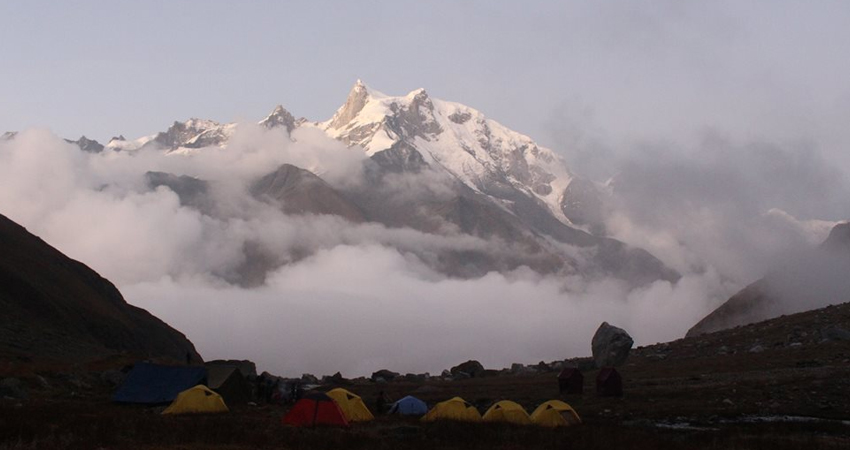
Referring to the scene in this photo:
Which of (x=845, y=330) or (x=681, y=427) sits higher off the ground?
(x=845, y=330)

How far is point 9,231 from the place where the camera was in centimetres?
14175

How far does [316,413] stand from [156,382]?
2123 cm

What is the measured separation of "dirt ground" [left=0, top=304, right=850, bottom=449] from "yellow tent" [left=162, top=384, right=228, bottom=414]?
1.45 m

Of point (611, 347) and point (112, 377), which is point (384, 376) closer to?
point (611, 347)

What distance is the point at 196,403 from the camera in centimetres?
5247

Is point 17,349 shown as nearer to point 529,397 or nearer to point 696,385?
point 529,397

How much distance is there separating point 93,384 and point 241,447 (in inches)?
1531

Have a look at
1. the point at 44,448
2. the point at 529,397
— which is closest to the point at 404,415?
the point at 529,397

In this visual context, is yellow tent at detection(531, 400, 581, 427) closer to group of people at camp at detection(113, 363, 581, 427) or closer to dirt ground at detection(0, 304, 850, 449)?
group of people at camp at detection(113, 363, 581, 427)

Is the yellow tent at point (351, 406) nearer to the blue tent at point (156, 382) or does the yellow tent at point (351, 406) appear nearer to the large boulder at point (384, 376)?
the blue tent at point (156, 382)

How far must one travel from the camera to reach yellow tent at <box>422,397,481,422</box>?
166 ft

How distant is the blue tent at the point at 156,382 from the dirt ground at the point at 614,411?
1976mm

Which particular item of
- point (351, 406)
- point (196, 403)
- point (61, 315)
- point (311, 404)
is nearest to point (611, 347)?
point (351, 406)

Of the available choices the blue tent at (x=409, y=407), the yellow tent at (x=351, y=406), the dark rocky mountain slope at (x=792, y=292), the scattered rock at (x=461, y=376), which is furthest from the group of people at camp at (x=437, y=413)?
the dark rocky mountain slope at (x=792, y=292)
